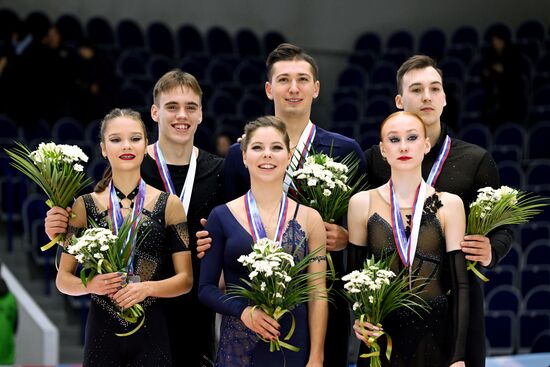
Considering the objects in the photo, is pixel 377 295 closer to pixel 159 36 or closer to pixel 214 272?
pixel 214 272

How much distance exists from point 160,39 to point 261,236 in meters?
8.91

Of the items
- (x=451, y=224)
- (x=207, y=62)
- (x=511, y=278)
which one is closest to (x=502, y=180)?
(x=511, y=278)

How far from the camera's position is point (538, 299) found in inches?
359

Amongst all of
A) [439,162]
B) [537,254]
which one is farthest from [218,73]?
[439,162]

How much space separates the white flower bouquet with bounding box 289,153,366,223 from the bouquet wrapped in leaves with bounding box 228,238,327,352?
14.6 inches

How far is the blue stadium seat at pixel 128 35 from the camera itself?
41.7 ft

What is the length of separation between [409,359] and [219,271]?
0.84 metres

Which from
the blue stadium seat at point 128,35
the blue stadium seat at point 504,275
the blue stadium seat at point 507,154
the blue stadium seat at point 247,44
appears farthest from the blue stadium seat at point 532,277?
the blue stadium seat at point 128,35

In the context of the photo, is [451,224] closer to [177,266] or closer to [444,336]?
[444,336]

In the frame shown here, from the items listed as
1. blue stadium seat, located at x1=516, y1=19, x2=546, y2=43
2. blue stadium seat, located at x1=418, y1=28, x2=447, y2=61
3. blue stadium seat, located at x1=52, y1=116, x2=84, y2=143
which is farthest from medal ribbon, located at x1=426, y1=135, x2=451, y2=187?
blue stadium seat, located at x1=516, y1=19, x2=546, y2=43

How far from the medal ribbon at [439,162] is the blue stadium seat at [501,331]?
4273 mm

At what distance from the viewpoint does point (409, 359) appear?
4230mm

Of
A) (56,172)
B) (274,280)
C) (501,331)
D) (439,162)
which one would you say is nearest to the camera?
(274,280)

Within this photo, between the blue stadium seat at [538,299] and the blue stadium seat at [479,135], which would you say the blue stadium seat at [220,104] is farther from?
the blue stadium seat at [538,299]
